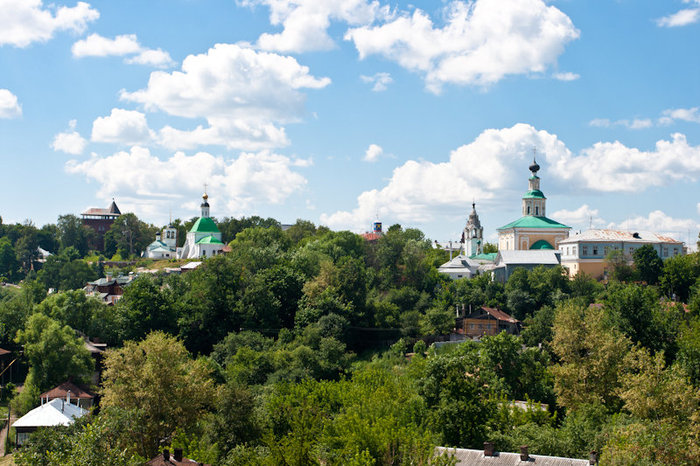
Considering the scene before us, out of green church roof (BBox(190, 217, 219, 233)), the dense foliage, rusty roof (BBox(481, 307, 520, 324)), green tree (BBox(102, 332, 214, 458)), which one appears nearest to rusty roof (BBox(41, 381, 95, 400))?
the dense foliage

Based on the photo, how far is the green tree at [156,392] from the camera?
94.1 ft

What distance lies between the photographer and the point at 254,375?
40.4 m

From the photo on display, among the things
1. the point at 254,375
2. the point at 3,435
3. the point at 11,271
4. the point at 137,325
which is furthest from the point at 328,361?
the point at 11,271

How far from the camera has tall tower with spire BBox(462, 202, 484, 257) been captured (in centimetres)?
7662

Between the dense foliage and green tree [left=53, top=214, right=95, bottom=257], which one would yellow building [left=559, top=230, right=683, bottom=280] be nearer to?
the dense foliage

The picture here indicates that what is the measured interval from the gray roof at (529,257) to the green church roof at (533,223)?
526cm

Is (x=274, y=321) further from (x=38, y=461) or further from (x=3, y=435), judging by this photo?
(x=38, y=461)

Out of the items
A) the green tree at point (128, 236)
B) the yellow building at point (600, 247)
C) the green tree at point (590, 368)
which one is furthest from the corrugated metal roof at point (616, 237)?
the green tree at point (128, 236)

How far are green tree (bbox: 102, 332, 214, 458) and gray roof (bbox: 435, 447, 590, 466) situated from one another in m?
10.9

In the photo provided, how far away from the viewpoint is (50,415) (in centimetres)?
3344

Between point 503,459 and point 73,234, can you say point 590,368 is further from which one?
point 73,234

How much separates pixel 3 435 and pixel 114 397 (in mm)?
10368

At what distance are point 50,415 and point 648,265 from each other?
4426 cm

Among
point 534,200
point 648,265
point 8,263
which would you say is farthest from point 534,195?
point 8,263
